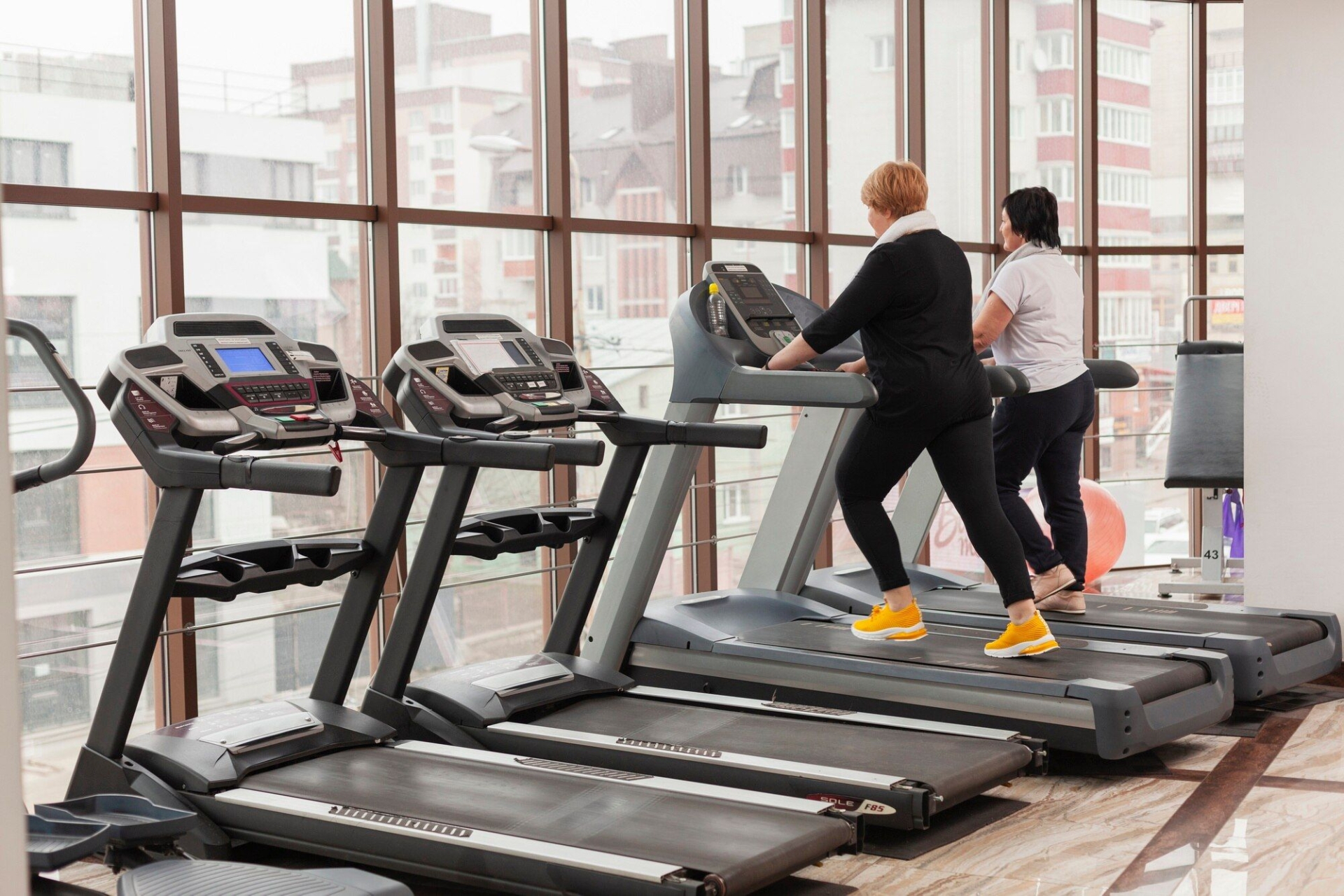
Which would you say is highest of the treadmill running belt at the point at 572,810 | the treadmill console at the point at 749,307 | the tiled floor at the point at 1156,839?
the treadmill console at the point at 749,307

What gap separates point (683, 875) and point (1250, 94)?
3.34m

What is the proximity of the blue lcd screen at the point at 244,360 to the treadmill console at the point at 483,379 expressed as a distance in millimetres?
433

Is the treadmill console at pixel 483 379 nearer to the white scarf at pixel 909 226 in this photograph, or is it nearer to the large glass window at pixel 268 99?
the white scarf at pixel 909 226

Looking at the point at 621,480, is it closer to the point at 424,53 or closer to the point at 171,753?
the point at 171,753

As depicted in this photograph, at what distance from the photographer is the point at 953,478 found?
3705 millimetres

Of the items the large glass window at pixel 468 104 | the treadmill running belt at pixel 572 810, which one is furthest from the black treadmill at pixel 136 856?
the large glass window at pixel 468 104

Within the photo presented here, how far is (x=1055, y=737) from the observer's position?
137 inches

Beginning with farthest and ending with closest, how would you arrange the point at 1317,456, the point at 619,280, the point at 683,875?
the point at 619,280, the point at 1317,456, the point at 683,875

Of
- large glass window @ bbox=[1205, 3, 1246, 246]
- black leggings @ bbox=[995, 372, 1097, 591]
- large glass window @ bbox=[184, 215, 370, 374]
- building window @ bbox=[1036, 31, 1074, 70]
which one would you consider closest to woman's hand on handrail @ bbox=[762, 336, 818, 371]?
black leggings @ bbox=[995, 372, 1097, 591]

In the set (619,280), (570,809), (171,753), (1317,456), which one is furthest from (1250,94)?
(171,753)

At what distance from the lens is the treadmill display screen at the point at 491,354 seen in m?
3.61

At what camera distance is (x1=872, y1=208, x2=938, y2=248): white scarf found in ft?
11.9

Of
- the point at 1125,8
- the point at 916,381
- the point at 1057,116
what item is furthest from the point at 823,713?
the point at 1125,8

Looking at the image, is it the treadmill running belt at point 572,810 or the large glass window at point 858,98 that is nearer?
the treadmill running belt at point 572,810
